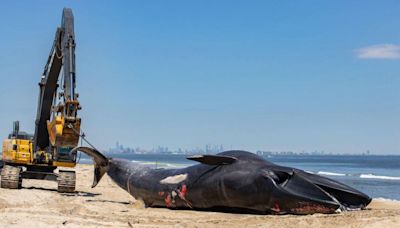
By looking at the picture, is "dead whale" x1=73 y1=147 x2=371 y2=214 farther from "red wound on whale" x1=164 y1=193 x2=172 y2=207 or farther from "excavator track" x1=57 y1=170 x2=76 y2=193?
"excavator track" x1=57 y1=170 x2=76 y2=193

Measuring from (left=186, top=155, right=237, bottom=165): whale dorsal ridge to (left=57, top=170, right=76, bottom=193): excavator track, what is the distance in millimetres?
8257

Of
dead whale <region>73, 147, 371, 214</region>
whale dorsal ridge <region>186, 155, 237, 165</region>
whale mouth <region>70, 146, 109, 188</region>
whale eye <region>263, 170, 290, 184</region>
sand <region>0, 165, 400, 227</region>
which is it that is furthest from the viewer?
whale mouth <region>70, 146, 109, 188</region>

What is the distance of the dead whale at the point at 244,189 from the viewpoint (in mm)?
12094

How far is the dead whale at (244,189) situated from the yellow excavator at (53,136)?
401 cm

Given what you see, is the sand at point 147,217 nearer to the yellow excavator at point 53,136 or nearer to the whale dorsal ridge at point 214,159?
the whale dorsal ridge at point 214,159

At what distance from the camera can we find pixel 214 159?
13453 millimetres

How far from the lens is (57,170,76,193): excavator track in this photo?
20344 mm

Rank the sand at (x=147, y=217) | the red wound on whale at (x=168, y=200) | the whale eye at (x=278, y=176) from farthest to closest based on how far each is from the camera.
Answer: the red wound on whale at (x=168, y=200)
the whale eye at (x=278, y=176)
the sand at (x=147, y=217)

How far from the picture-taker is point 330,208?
38.7 ft

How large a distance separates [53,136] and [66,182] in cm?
188

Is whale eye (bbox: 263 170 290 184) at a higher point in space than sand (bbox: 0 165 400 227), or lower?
higher

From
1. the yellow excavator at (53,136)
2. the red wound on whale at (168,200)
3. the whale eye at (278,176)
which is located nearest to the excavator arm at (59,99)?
the yellow excavator at (53,136)

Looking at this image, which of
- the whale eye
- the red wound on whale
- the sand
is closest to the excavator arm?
the sand

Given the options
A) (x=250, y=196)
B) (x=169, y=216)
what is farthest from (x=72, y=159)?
(x=250, y=196)
